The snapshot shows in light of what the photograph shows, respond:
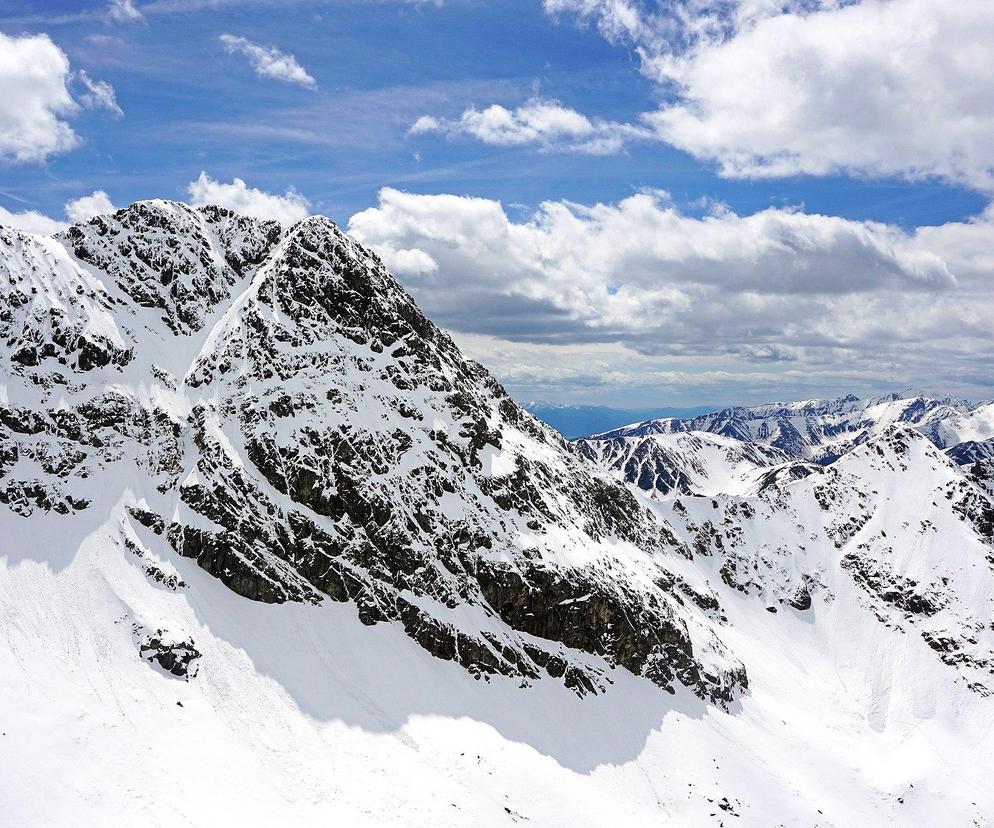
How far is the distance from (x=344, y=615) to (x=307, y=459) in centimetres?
2462

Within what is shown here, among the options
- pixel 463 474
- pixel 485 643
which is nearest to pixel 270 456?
pixel 463 474

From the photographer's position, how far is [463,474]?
345 ft

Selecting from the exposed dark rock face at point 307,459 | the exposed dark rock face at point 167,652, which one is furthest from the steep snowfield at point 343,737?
the exposed dark rock face at point 307,459

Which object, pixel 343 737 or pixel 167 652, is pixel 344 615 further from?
pixel 167 652

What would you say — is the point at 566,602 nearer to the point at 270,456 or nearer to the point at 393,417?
the point at 393,417

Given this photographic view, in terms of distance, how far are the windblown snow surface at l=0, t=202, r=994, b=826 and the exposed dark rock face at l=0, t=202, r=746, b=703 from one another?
45 cm

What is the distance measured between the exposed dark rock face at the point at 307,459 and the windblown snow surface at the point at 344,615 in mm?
454

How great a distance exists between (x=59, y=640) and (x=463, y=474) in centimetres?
5916

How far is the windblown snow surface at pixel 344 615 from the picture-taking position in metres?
64.2

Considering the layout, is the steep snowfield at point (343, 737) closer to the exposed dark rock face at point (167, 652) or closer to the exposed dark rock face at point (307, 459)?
the exposed dark rock face at point (167, 652)

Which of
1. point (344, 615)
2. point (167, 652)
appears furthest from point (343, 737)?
point (167, 652)

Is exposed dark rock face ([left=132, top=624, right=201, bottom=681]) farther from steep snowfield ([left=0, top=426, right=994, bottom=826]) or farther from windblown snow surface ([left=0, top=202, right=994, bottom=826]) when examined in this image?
steep snowfield ([left=0, top=426, right=994, bottom=826])

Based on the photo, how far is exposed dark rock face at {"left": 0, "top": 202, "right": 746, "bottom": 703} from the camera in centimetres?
8656

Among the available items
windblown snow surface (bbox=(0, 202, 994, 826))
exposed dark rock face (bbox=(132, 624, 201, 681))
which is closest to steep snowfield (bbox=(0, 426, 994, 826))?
windblown snow surface (bbox=(0, 202, 994, 826))
